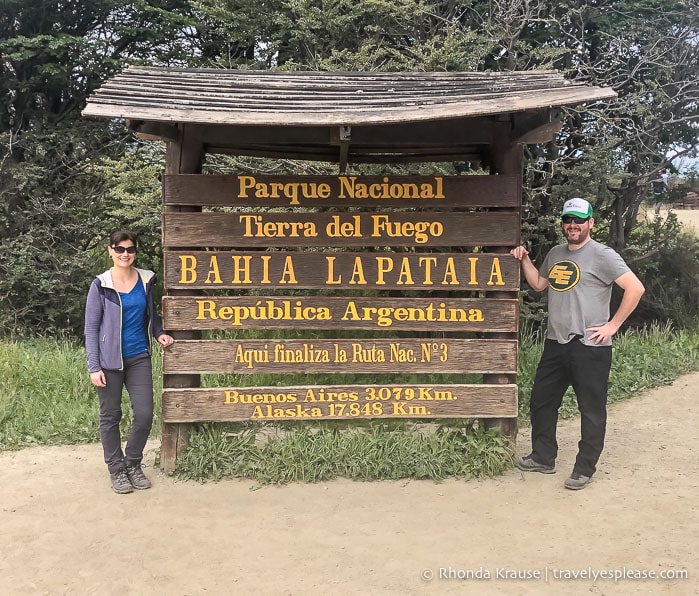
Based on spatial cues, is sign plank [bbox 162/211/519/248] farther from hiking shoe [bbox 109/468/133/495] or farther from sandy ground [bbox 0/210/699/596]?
sandy ground [bbox 0/210/699/596]

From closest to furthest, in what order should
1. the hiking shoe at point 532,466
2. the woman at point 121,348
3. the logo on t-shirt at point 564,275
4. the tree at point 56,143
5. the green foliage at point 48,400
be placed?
the woman at point 121,348 → the logo on t-shirt at point 564,275 → the hiking shoe at point 532,466 → the green foliage at point 48,400 → the tree at point 56,143

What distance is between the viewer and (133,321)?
4.33 metres

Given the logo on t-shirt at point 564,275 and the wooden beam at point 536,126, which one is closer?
the wooden beam at point 536,126

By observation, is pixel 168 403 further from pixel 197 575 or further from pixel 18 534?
pixel 197 575

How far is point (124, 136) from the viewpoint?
9.95 metres

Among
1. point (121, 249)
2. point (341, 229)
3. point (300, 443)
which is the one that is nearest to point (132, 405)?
point (121, 249)

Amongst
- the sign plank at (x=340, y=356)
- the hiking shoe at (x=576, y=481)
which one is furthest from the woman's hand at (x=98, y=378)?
the hiking shoe at (x=576, y=481)

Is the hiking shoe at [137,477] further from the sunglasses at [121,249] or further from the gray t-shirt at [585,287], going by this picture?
the gray t-shirt at [585,287]

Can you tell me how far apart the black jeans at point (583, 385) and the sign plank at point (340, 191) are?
1.16 m

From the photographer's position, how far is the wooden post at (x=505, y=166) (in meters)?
4.66

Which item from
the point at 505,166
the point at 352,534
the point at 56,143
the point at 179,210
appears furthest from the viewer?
the point at 56,143

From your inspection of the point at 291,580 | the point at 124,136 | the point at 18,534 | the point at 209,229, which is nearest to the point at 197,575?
the point at 291,580

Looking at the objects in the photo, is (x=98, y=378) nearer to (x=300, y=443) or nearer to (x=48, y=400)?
(x=300, y=443)

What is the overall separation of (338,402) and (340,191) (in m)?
1.56
